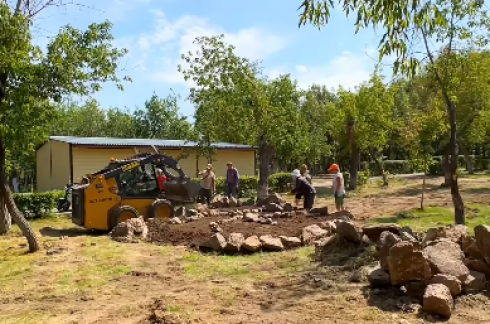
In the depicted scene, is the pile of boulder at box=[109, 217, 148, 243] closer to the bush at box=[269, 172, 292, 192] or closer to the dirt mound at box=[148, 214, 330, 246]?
the dirt mound at box=[148, 214, 330, 246]

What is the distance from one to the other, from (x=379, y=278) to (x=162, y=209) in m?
8.75

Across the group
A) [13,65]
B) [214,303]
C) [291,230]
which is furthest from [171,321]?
[13,65]

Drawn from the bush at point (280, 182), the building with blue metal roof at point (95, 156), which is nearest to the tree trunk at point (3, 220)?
the building with blue metal roof at point (95, 156)

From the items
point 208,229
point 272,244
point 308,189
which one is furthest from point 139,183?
point 272,244

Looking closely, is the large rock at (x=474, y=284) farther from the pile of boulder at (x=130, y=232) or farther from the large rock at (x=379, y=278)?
the pile of boulder at (x=130, y=232)

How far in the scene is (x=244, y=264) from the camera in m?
8.61

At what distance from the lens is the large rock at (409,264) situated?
5875 mm

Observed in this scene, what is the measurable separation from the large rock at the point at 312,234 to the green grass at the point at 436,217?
10.3 feet

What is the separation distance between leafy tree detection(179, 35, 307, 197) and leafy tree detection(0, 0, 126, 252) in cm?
889

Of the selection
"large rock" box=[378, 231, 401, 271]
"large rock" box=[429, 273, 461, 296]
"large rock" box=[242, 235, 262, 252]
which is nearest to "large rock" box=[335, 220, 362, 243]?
"large rock" box=[378, 231, 401, 271]

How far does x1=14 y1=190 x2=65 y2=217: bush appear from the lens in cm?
1661

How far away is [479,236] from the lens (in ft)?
20.6

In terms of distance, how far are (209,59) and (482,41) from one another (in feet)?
37.7

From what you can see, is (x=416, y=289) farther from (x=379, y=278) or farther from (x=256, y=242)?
(x=256, y=242)
